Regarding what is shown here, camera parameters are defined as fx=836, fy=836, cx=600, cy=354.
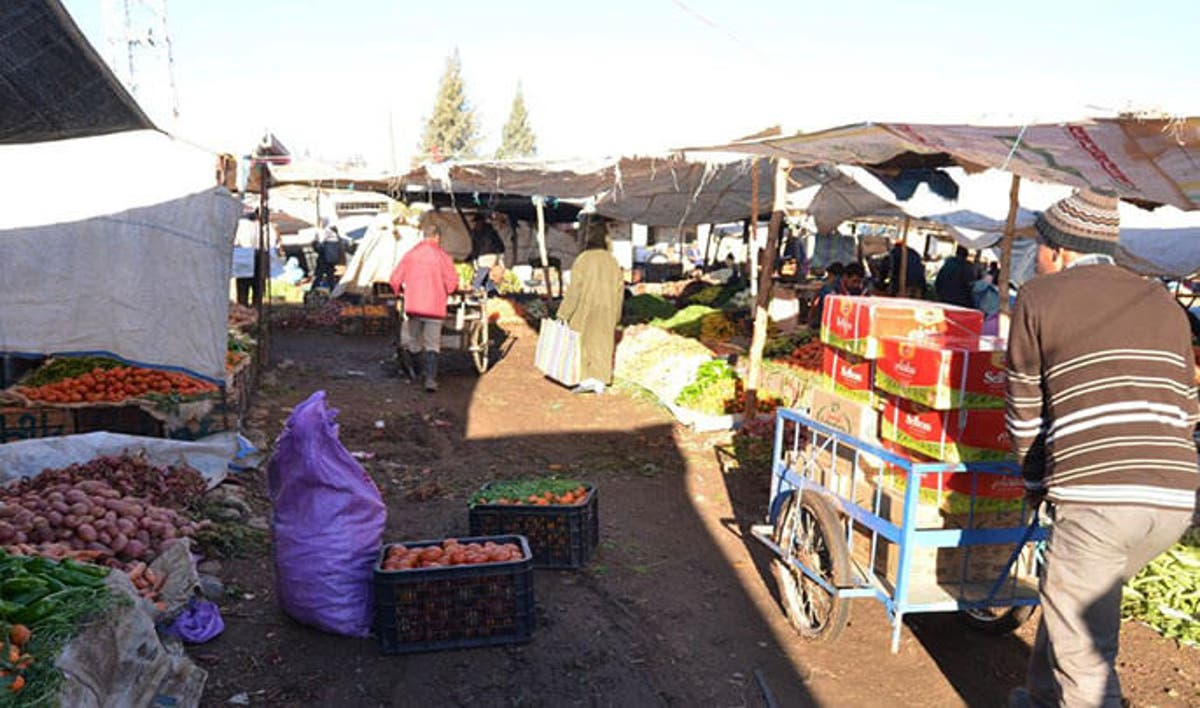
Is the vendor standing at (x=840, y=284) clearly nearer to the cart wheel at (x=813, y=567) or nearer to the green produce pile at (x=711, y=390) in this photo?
the green produce pile at (x=711, y=390)

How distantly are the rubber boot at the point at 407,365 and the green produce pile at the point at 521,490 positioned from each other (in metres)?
6.55

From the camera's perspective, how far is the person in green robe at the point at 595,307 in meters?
11.6

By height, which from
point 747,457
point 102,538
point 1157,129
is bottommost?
point 747,457

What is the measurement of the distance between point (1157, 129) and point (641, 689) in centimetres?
363

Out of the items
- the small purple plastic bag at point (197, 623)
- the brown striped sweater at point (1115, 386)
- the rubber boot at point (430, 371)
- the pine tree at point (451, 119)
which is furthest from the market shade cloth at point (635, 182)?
the pine tree at point (451, 119)

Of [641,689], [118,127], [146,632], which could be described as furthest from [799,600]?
[118,127]

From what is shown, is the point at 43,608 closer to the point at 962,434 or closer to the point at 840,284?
the point at 962,434

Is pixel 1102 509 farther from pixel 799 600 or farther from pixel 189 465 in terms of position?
pixel 189 465

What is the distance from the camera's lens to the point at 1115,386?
10.2ft

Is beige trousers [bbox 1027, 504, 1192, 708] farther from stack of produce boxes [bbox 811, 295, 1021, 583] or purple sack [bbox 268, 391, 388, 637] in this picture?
purple sack [bbox 268, 391, 388, 637]

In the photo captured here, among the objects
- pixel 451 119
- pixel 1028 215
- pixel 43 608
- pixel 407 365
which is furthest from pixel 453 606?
pixel 451 119

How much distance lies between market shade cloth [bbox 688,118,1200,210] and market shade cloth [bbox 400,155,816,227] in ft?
12.7

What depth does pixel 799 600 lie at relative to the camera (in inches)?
195

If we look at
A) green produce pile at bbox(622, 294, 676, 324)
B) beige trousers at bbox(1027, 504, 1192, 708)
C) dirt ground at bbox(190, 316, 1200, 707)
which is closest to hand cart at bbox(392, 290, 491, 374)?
green produce pile at bbox(622, 294, 676, 324)
